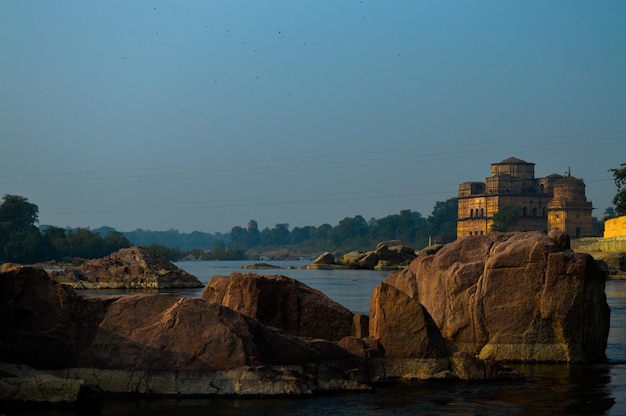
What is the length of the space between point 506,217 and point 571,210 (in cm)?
1250

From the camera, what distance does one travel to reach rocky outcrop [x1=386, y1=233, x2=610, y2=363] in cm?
2058

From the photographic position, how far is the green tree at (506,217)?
167000mm

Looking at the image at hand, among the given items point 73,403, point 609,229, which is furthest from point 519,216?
point 73,403

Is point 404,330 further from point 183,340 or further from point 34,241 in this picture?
point 34,241

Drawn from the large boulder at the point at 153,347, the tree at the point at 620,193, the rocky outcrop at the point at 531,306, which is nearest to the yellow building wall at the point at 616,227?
the tree at the point at 620,193

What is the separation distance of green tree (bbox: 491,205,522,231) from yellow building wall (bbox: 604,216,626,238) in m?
71.1

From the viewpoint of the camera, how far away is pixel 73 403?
1523 centimetres

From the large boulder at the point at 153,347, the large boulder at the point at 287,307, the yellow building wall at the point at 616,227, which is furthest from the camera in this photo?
the yellow building wall at the point at 616,227

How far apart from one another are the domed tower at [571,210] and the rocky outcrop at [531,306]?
137 metres

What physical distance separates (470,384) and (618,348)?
23.1 ft

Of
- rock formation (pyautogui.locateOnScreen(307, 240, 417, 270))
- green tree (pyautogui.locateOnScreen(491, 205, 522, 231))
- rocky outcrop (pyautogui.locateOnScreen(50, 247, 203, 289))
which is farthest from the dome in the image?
rocky outcrop (pyautogui.locateOnScreen(50, 247, 203, 289))

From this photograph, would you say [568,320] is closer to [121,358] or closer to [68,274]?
[121,358]

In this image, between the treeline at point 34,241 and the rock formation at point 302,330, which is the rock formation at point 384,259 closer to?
the treeline at point 34,241

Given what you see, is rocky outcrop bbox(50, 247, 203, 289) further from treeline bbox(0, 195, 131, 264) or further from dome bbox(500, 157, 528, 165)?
dome bbox(500, 157, 528, 165)
